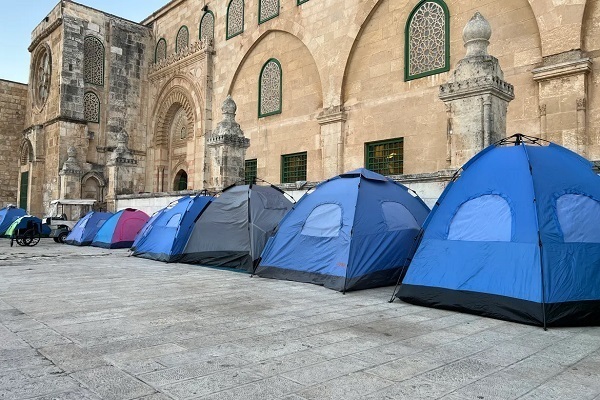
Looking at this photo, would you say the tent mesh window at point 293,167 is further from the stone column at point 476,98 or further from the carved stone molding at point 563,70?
the stone column at point 476,98

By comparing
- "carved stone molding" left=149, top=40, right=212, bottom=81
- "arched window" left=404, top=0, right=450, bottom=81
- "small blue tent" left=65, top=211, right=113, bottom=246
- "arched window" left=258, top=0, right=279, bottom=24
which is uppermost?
"arched window" left=258, top=0, right=279, bottom=24

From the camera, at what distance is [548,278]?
13.6 ft

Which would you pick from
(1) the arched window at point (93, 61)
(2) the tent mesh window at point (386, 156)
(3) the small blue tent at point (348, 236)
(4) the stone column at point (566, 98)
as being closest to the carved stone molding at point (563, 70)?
(4) the stone column at point (566, 98)

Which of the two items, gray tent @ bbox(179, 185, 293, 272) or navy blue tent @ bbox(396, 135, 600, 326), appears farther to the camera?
gray tent @ bbox(179, 185, 293, 272)

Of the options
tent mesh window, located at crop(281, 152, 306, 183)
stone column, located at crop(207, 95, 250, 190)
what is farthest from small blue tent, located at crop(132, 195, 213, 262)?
tent mesh window, located at crop(281, 152, 306, 183)

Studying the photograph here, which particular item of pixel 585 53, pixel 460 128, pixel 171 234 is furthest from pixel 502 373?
pixel 585 53

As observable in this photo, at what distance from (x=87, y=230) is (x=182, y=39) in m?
11.3

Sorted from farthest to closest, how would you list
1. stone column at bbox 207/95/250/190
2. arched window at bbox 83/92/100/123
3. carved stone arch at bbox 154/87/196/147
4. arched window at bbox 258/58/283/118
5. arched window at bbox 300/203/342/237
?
arched window at bbox 83/92/100/123
carved stone arch at bbox 154/87/196/147
arched window at bbox 258/58/283/118
stone column at bbox 207/95/250/190
arched window at bbox 300/203/342/237

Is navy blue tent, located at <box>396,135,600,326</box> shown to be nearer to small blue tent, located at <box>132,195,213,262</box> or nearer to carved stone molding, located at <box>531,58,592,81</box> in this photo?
carved stone molding, located at <box>531,58,592,81</box>

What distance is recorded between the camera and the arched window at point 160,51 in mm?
22320

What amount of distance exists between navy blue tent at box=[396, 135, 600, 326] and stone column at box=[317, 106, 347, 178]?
8.47 metres

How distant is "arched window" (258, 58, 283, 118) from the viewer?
16141 mm

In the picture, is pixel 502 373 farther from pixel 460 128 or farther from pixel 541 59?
pixel 541 59

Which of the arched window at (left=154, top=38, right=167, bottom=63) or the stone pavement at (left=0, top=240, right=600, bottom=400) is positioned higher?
the arched window at (left=154, top=38, right=167, bottom=63)
